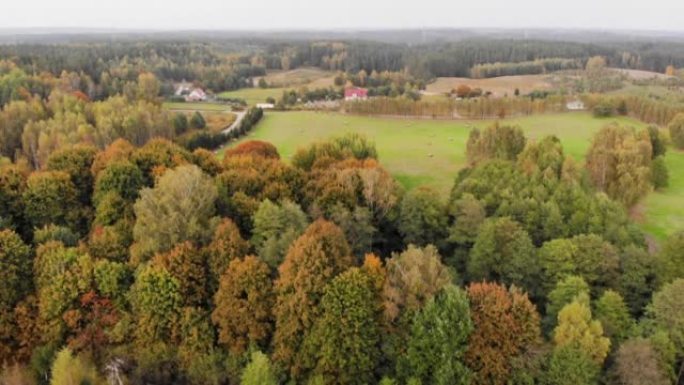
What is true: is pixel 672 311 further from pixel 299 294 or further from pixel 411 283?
pixel 299 294

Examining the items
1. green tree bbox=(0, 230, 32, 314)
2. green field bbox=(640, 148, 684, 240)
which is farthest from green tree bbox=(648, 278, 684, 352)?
green tree bbox=(0, 230, 32, 314)

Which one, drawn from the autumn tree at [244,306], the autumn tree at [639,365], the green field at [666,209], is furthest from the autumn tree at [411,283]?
the green field at [666,209]

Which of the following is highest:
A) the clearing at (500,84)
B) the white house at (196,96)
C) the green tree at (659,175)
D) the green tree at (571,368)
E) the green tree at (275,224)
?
the clearing at (500,84)

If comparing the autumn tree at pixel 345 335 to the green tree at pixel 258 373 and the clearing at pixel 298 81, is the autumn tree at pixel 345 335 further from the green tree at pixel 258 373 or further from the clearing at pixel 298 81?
the clearing at pixel 298 81

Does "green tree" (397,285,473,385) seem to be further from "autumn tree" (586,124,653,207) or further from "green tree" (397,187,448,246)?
"autumn tree" (586,124,653,207)

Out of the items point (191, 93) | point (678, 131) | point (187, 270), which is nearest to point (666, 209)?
point (678, 131)

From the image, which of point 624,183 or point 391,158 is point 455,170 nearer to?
point 391,158
